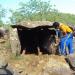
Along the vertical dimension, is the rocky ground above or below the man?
below

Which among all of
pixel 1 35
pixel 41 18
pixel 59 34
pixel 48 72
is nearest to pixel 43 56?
pixel 59 34

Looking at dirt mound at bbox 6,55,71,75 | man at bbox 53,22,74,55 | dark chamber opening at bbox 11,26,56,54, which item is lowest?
dirt mound at bbox 6,55,71,75

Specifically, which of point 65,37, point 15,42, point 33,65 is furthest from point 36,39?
point 65,37

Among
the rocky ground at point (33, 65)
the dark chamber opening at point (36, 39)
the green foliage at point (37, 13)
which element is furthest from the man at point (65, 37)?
the green foliage at point (37, 13)

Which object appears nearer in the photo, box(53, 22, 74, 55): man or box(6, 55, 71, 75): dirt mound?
box(6, 55, 71, 75): dirt mound

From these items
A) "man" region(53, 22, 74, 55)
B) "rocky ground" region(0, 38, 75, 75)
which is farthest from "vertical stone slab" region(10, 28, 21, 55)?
"man" region(53, 22, 74, 55)

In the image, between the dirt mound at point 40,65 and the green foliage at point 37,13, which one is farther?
the green foliage at point 37,13

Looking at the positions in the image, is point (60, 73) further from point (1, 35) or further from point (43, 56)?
point (1, 35)

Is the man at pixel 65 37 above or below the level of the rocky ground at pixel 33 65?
above

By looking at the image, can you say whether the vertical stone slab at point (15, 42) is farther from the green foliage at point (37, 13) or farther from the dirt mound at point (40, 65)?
the green foliage at point (37, 13)

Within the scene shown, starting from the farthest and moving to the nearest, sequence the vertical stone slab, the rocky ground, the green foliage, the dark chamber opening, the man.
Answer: the green foliage < the dark chamber opening < the vertical stone slab < the man < the rocky ground

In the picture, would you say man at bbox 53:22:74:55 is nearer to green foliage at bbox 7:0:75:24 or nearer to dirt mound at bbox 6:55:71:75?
dirt mound at bbox 6:55:71:75

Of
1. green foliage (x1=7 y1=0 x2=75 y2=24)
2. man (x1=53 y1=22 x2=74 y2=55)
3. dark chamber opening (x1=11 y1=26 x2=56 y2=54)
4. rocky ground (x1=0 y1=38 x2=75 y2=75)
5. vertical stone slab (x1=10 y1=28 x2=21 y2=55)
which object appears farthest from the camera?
green foliage (x1=7 y1=0 x2=75 y2=24)

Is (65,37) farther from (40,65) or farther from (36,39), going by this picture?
(36,39)
